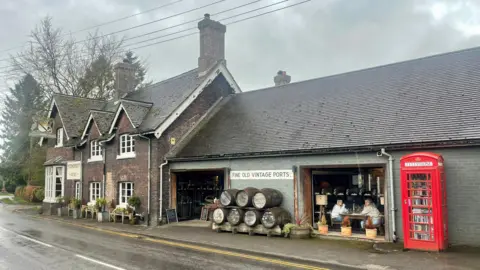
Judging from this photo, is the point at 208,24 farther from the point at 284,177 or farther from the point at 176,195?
the point at 284,177

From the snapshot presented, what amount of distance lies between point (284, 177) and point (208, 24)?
12.2m

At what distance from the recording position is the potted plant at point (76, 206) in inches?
926

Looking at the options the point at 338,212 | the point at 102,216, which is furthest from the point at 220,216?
the point at 102,216

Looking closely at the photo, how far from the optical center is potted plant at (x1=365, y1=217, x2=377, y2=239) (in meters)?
12.7

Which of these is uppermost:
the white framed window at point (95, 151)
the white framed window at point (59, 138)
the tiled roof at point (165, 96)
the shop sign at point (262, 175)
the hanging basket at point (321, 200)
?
the tiled roof at point (165, 96)

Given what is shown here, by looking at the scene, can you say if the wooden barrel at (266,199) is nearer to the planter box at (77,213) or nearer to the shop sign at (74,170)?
the planter box at (77,213)

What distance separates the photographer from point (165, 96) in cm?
2353

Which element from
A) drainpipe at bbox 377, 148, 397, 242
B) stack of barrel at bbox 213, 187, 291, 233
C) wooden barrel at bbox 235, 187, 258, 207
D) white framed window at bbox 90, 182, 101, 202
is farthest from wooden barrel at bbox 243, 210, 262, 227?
white framed window at bbox 90, 182, 101, 202

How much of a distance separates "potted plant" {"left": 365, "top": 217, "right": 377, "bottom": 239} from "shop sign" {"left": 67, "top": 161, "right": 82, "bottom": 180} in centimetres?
1907

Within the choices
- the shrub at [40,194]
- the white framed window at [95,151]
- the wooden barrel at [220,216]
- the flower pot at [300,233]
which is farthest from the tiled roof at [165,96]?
the shrub at [40,194]

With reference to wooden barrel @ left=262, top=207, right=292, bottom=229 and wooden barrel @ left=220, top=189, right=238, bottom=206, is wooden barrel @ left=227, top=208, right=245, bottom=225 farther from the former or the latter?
wooden barrel @ left=262, top=207, right=292, bottom=229

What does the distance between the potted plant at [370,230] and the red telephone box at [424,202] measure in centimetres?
168

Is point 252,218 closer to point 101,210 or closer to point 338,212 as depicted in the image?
point 338,212

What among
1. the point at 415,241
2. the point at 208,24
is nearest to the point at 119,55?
the point at 208,24
